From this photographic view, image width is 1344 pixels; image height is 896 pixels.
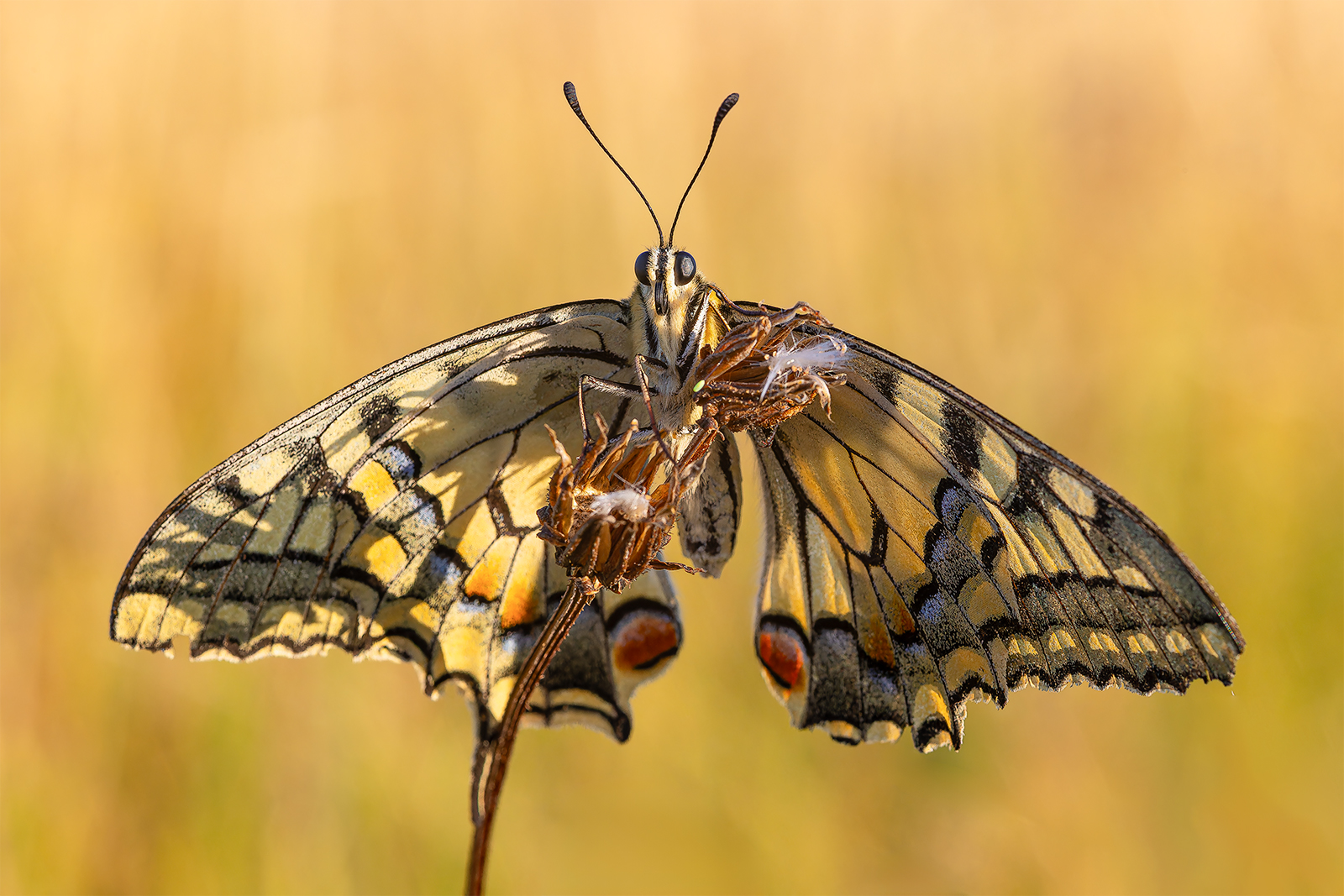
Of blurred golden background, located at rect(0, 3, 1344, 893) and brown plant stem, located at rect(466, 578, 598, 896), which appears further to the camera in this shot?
blurred golden background, located at rect(0, 3, 1344, 893)

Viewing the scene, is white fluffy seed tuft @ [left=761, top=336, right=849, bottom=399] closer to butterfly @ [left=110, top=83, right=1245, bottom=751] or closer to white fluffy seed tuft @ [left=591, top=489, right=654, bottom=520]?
butterfly @ [left=110, top=83, right=1245, bottom=751]

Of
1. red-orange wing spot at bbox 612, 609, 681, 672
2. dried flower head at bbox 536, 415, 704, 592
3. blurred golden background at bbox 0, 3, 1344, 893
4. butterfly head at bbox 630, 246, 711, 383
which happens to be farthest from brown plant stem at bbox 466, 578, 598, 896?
blurred golden background at bbox 0, 3, 1344, 893

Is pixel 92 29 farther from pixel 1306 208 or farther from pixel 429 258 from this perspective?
pixel 1306 208

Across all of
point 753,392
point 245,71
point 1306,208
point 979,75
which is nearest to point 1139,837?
point 753,392

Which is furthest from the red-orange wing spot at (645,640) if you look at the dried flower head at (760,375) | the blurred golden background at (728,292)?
the blurred golden background at (728,292)

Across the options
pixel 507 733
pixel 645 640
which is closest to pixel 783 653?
pixel 645 640

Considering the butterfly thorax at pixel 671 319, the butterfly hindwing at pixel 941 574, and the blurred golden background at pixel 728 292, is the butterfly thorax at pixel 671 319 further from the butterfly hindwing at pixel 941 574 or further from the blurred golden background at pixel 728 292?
the blurred golden background at pixel 728 292
